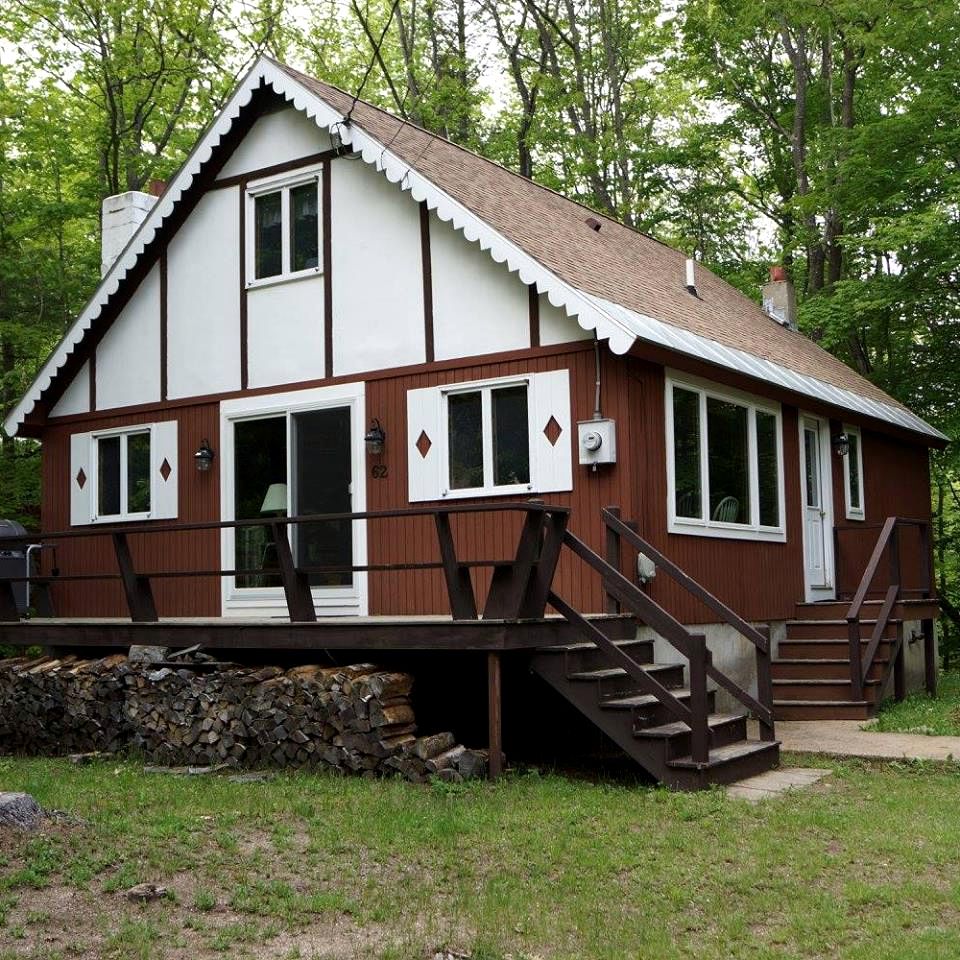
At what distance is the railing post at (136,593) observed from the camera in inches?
421

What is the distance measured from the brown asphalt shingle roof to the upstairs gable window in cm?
96

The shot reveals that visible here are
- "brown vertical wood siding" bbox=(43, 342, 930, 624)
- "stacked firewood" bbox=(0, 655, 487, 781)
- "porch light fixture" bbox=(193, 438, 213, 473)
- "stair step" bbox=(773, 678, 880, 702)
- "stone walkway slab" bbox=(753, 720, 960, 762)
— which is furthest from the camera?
"porch light fixture" bbox=(193, 438, 213, 473)

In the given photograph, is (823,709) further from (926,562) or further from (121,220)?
(121,220)

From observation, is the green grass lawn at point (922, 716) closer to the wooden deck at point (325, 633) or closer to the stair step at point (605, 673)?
the stair step at point (605, 673)

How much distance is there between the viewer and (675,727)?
28.6 ft

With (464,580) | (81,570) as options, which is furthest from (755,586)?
(81,570)

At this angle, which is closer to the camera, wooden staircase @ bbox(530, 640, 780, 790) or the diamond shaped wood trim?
wooden staircase @ bbox(530, 640, 780, 790)

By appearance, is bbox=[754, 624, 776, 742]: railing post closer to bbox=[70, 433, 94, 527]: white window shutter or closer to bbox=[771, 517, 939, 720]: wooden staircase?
bbox=[771, 517, 939, 720]: wooden staircase

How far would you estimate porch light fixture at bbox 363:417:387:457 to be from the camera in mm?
11836

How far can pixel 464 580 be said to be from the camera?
8969 millimetres

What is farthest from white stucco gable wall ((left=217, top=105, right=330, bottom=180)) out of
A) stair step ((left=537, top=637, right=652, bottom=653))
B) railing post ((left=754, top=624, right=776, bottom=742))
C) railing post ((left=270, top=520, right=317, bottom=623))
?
railing post ((left=754, top=624, right=776, bottom=742))

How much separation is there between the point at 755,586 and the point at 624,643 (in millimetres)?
3139

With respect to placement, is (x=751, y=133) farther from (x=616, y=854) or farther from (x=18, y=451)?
(x=616, y=854)

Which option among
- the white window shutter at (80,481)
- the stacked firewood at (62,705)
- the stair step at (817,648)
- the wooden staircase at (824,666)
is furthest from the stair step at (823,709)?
the white window shutter at (80,481)
